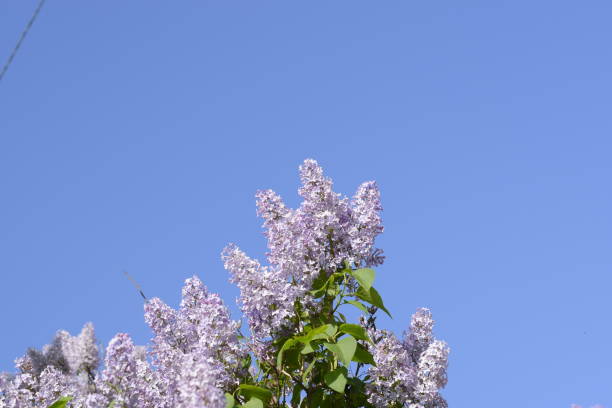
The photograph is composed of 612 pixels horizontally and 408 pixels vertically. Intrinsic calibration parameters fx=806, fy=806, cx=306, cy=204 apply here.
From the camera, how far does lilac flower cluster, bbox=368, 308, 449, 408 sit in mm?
3895

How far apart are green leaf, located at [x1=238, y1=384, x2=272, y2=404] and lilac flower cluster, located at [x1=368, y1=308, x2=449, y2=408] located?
54 cm

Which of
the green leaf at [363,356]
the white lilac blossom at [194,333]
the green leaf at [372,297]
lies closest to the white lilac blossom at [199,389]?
the white lilac blossom at [194,333]

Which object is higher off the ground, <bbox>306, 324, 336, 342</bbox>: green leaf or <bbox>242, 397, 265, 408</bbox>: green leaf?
<bbox>306, 324, 336, 342</bbox>: green leaf

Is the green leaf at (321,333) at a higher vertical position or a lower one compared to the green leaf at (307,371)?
higher

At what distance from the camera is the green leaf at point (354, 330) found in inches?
153

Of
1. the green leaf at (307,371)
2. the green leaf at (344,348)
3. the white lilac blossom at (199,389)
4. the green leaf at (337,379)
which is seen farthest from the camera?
the green leaf at (307,371)

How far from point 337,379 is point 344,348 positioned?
0.18 m

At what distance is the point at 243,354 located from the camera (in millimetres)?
3889

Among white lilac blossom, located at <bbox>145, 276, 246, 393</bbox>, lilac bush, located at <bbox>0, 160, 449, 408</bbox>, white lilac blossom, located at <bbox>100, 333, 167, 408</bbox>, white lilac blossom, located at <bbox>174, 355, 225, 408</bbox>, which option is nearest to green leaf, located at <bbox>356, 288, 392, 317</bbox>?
lilac bush, located at <bbox>0, 160, 449, 408</bbox>

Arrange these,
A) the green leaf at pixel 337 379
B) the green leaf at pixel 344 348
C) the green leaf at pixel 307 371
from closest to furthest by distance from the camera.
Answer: the green leaf at pixel 344 348, the green leaf at pixel 337 379, the green leaf at pixel 307 371

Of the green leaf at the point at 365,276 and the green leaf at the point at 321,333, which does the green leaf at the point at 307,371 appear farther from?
the green leaf at the point at 365,276

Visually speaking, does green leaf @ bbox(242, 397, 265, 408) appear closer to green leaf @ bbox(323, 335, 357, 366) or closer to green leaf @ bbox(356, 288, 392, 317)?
green leaf @ bbox(323, 335, 357, 366)

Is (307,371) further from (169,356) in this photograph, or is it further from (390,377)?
(169,356)

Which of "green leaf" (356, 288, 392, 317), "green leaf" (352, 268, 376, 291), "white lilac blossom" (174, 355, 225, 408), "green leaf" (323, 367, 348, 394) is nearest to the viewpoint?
"white lilac blossom" (174, 355, 225, 408)
